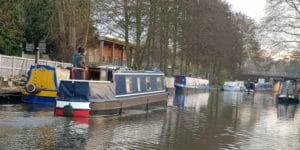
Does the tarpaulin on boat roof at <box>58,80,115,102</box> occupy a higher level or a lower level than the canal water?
higher

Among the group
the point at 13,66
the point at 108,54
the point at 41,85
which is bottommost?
the point at 41,85

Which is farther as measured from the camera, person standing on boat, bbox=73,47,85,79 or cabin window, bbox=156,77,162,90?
cabin window, bbox=156,77,162,90

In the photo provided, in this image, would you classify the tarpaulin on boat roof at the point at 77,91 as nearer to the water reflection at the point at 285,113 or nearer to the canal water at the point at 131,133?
the canal water at the point at 131,133

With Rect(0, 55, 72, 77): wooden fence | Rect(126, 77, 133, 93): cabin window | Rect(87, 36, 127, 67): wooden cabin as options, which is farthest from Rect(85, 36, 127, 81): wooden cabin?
Rect(126, 77, 133, 93): cabin window

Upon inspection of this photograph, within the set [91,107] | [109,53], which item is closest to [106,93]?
[91,107]

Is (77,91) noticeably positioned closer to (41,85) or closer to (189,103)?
(41,85)

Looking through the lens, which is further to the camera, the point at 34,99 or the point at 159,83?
the point at 159,83

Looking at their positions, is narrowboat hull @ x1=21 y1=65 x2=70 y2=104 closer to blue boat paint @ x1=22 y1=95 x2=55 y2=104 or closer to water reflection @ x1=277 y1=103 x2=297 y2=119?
blue boat paint @ x1=22 y1=95 x2=55 y2=104

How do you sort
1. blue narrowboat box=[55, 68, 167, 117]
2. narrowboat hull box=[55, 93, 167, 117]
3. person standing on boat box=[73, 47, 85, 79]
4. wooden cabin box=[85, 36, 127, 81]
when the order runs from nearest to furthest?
narrowboat hull box=[55, 93, 167, 117], blue narrowboat box=[55, 68, 167, 117], person standing on boat box=[73, 47, 85, 79], wooden cabin box=[85, 36, 127, 81]

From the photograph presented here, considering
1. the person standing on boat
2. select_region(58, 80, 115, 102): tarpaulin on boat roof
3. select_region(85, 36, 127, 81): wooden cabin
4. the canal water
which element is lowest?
the canal water

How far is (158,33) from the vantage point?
4025 centimetres

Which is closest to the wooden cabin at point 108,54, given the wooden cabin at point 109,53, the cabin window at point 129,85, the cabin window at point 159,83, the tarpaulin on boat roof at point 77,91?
the wooden cabin at point 109,53

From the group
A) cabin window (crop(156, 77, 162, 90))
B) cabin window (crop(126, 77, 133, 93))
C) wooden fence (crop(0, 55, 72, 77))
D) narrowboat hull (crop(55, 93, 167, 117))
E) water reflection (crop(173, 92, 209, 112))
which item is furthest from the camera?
water reflection (crop(173, 92, 209, 112))

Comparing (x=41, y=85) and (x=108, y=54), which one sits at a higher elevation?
(x=108, y=54)
